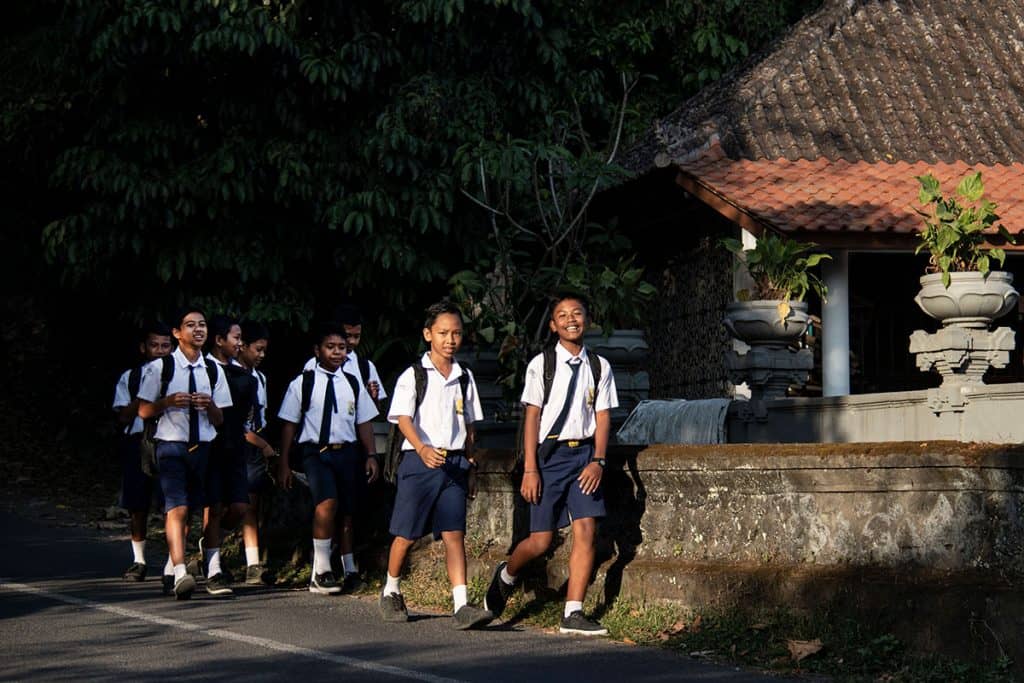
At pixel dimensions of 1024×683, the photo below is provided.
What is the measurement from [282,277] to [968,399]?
7.03 m

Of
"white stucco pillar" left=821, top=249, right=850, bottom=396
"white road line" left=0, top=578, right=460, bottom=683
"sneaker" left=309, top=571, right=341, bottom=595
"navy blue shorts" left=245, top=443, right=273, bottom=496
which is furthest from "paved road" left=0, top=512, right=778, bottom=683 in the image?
"white stucco pillar" left=821, top=249, right=850, bottom=396

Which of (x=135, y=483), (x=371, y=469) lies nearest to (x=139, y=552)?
(x=135, y=483)

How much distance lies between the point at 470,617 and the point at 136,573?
11.2 feet

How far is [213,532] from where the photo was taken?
432 inches

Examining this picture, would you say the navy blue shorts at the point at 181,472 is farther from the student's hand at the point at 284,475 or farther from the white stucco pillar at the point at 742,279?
the white stucco pillar at the point at 742,279

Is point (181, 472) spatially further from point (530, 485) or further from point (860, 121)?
point (860, 121)

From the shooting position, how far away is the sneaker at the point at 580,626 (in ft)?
27.8

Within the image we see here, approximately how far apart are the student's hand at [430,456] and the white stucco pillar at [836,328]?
909 centimetres

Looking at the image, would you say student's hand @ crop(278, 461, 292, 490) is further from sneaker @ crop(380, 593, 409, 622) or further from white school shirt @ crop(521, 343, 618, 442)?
→ white school shirt @ crop(521, 343, 618, 442)

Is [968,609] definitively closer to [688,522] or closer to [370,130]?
[688,522]

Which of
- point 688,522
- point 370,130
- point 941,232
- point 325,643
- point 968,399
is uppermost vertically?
point 370,130

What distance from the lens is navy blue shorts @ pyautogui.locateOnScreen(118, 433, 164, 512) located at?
1130 centimetres

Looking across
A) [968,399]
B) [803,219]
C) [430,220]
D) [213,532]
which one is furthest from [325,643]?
[803,219]

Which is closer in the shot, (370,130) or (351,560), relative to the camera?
Answer: (351,560)
